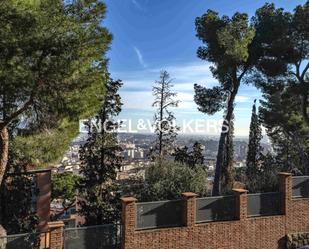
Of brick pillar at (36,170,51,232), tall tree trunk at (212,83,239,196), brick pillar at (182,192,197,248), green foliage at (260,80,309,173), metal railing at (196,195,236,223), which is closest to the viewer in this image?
brick pillar at (182,192,197,248)

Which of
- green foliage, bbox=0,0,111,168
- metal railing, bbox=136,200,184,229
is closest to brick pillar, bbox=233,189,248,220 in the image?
metal railing, bbox=136,200,184,229

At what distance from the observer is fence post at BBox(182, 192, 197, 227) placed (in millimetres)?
12141

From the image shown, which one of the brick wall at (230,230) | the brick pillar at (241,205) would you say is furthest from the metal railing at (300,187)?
the brick pillar at (241,205)

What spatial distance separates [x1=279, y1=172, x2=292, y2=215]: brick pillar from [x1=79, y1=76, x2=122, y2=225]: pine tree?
776 centimetres

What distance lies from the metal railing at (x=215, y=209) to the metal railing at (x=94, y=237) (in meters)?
2.68

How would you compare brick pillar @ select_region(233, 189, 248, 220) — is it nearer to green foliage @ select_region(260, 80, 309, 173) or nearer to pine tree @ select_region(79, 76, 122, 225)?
pine tree @ select_region(79, 76, 122, 225)

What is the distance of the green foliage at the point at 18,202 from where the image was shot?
16172 millimetres

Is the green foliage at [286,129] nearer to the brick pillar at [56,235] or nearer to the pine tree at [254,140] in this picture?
the pine tree at [254,140]

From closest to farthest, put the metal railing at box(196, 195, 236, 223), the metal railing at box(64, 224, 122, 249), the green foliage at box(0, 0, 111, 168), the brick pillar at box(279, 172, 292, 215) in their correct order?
the green foliage at box(0, 0, 111, 168) < the metal railing at box(64, 224, 122, 249) < the metal railing at box(196, 195, 236, 223) < the brick pillar at box(279, 172, 292, 215)

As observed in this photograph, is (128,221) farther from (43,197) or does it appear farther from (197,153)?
(197,153)

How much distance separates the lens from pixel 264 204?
1355 cm

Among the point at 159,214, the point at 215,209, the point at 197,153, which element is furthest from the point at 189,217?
the point at 197,153

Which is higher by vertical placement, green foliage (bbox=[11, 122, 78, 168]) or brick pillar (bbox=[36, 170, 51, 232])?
green foliage (bbox=[11, 122, 78, 168])

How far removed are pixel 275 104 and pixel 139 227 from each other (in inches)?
880
